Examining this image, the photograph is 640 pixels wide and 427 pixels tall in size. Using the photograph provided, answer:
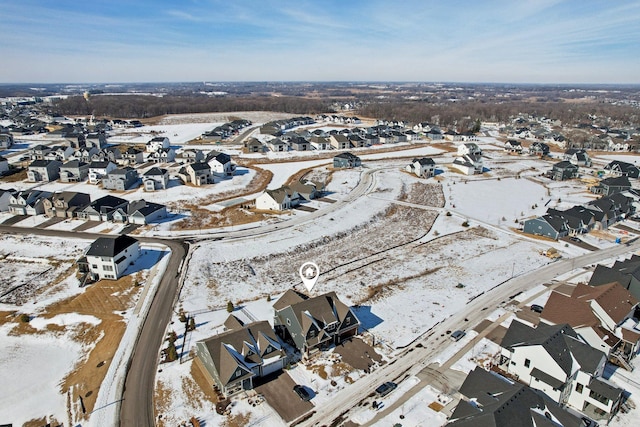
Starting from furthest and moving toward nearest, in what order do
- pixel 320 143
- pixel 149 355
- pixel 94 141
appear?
pixel 320 143 < pixel 94 141 < pixel 149 355

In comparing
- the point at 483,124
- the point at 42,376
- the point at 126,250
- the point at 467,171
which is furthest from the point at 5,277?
the point at 483,124

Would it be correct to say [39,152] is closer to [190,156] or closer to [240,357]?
[190,156]

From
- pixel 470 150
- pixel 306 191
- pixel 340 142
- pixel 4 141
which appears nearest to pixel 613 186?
pixel 470 150

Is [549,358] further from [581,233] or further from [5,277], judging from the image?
[5,277]

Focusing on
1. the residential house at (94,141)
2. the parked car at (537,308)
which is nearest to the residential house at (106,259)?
the parked car at (537,308)

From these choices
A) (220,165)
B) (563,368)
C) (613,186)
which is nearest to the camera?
(563,368)

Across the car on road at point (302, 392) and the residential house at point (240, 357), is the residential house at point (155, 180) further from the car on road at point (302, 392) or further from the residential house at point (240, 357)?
the car on road at point (302, 392)
